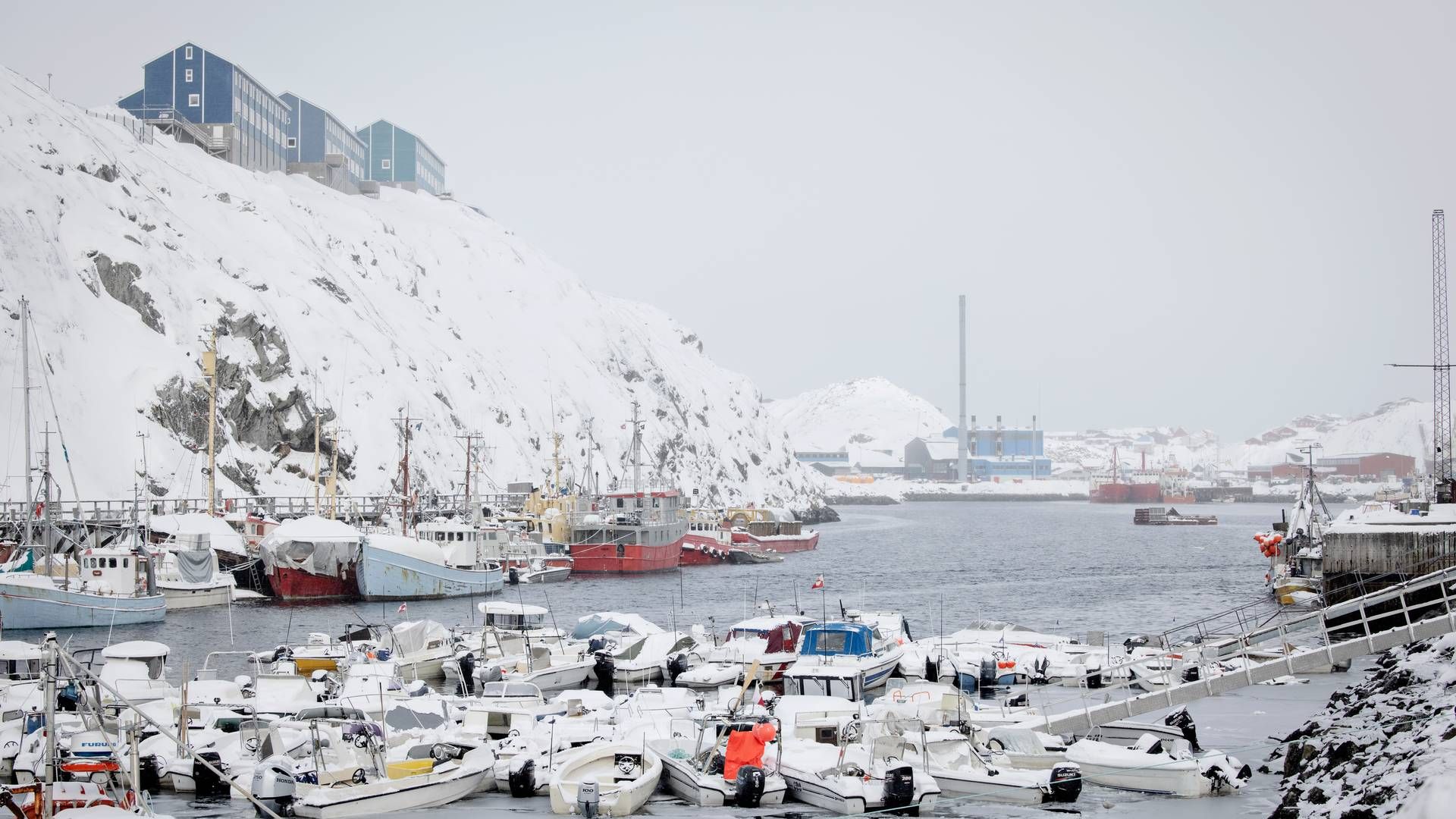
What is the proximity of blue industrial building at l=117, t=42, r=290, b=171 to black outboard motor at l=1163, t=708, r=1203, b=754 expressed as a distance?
116 m

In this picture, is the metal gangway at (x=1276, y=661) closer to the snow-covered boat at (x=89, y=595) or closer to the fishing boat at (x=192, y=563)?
the snow-covered boat at (x=89, y=595)

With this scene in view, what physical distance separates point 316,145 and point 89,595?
106228mm

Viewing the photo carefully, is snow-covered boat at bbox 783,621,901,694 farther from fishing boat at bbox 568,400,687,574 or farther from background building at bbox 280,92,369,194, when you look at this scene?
background building at bbox 280,92,369,194

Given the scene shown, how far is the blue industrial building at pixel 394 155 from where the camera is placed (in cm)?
16562

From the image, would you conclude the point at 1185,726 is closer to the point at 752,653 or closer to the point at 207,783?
the point at 752,653

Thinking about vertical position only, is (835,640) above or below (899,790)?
above

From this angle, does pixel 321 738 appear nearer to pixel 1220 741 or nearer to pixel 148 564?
pixel 1220 741

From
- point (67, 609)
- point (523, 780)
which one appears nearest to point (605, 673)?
point (523, 780)

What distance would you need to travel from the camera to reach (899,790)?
21.0 metres

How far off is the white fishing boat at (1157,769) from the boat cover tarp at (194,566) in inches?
1725

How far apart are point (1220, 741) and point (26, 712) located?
2298 cm

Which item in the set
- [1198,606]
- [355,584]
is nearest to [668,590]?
[355,584]

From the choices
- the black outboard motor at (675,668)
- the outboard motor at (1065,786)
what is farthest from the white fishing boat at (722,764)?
the black outboard motor at (675,668)

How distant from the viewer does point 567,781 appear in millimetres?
21641
